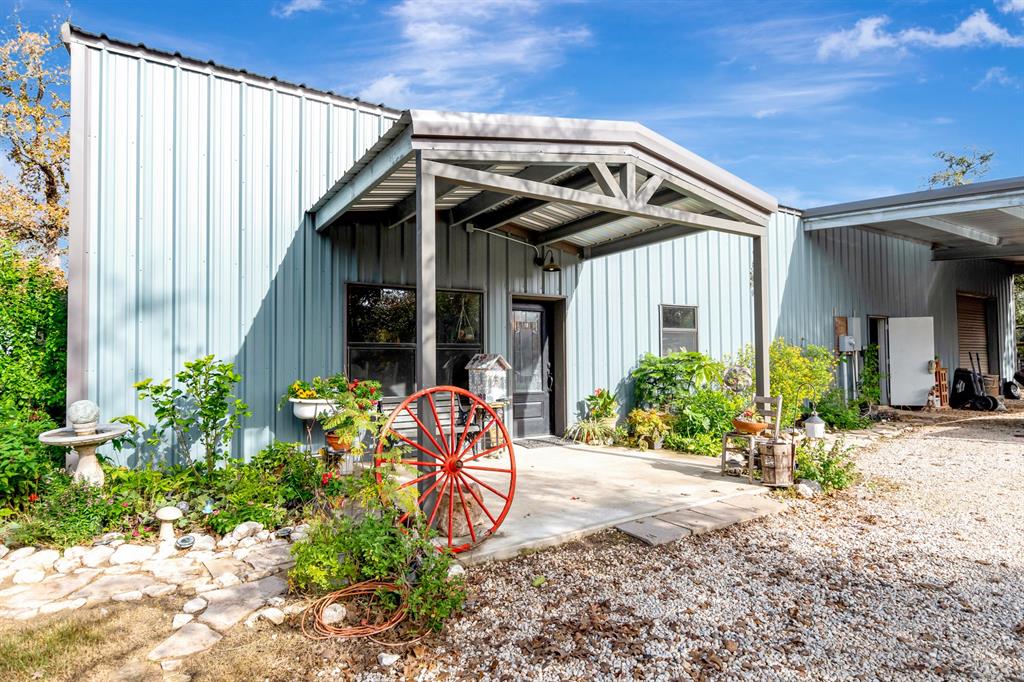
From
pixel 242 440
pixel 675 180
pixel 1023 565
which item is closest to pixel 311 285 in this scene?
pixel 242 440

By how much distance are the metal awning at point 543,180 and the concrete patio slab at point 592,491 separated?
230 cm

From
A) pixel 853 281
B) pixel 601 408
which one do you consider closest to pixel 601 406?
pixel 601 408

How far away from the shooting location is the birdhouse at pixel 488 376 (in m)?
6.15

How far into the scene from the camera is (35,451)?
147 inches

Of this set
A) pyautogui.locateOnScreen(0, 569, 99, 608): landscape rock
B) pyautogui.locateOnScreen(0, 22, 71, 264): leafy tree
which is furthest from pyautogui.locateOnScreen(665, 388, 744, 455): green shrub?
pyautogui.locateOnScreen(0, 22, 71, 264): leafy tree

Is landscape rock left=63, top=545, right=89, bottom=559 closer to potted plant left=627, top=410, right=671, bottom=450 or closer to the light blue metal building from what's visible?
the light blue metal building

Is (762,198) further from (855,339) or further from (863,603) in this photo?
(855,339)

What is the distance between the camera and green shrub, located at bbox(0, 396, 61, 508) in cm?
355

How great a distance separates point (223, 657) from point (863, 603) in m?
2.94

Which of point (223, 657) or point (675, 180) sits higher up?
point (675, 180)

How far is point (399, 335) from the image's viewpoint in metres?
5.91

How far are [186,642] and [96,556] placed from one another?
1408mm

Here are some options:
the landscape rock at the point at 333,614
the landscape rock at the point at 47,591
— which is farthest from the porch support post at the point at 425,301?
the landscape rock at the point at 47,591

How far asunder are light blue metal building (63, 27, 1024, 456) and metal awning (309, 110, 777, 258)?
0.08 feet
